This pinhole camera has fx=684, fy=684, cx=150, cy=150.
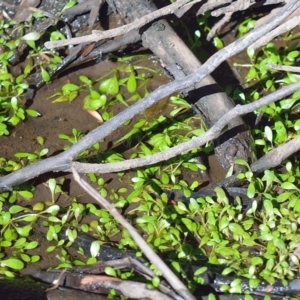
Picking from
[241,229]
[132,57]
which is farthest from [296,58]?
[241,229]

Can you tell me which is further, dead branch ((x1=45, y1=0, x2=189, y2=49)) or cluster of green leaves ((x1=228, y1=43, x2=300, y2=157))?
cluster of green leaves ((x1=228, y1=43, x2=300, y2=157))

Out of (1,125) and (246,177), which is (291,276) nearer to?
(246,177)

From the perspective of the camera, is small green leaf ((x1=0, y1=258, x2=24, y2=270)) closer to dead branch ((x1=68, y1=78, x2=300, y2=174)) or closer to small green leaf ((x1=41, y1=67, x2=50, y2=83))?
dead branch ((x1=68, y1=78, x2=300, y2=174))

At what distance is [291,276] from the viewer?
3.07 meters

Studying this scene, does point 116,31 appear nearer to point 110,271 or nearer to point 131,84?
point 131,84

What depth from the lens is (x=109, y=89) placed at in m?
4.05

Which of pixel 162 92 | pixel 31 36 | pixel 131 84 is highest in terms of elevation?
pixel 31 36

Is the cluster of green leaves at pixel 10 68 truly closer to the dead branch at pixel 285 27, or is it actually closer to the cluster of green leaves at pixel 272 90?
the cluster of green leaves at pixel 272 90

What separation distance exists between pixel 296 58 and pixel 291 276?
1.58 metres

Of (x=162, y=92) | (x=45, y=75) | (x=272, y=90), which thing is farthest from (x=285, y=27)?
(x=45, y=75)

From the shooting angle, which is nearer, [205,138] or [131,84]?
[205,138]

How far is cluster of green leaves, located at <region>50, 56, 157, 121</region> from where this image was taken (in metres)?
3.97

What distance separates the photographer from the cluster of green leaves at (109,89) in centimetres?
397

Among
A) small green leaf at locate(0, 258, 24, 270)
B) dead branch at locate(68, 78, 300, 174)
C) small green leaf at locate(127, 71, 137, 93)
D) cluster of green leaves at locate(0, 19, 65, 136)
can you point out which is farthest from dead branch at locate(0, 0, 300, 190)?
small green leaf at locate(127, 71, 137, 93)
